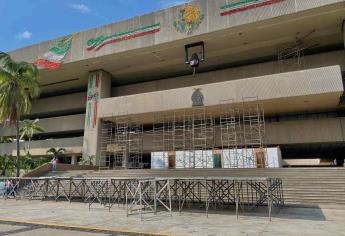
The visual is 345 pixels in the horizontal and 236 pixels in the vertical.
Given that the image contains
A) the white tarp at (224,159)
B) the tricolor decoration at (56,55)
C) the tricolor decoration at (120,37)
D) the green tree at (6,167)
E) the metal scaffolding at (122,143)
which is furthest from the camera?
the tricolor decoration at (56,55)

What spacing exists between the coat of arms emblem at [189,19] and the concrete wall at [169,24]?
0.36 meters

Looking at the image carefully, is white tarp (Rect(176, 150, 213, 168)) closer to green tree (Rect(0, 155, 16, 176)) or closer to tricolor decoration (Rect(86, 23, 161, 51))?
tricolor decoration (Rect(86, 23, 161, 51))

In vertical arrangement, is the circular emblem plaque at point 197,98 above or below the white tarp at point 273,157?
above

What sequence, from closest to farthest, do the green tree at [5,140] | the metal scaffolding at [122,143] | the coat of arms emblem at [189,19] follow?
1. the coat of arms emblem at [189,19]
2. the metal scaffolding at [122,143]
3. the green tree at [5,140]

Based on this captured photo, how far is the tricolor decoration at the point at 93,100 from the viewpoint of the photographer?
31656 millimetres

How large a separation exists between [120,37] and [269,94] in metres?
15.0

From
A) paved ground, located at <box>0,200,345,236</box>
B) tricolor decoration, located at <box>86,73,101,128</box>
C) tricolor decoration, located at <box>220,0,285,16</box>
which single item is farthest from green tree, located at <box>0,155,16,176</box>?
tricolor decoration, located at <box>220,0,285,16</box>

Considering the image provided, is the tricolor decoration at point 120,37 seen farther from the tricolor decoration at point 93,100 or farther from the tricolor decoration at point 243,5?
the tricolor decoration at point 243,5

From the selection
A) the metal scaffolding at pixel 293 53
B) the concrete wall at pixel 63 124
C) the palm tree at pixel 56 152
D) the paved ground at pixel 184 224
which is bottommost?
the paved ground at pixel 184 224

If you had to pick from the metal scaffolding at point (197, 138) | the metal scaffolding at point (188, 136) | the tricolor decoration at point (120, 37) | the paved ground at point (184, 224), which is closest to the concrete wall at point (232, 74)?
the metal scaffolding at point (197, 138)

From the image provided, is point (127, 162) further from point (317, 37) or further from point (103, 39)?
point (317, 37)

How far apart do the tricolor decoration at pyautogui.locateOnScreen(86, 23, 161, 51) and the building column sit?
3643 millimetres

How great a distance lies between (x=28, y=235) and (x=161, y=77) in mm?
28400

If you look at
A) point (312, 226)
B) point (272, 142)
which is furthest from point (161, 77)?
point (312, 226)
